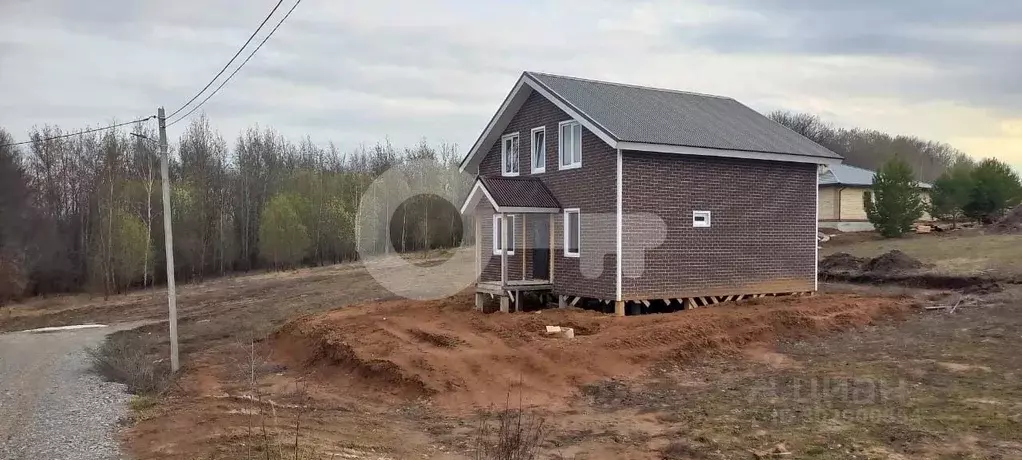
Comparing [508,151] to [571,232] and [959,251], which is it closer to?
[571,232]

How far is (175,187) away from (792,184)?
124ft

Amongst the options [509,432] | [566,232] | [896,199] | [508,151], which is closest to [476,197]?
[508,151]

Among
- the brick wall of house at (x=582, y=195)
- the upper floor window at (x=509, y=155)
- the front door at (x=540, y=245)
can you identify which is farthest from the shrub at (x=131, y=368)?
the upper floor window at (x=509, y=155)

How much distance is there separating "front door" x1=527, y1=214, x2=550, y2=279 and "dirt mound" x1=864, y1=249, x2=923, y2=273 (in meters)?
11.5

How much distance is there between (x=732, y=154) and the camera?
15875 millimetres

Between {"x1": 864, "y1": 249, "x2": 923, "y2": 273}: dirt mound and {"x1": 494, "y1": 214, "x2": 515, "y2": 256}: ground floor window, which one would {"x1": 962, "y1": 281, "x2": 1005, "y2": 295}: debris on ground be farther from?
{"x1": 494, "y1": 214, "x2": 515, "y2": 256}: ground floor window

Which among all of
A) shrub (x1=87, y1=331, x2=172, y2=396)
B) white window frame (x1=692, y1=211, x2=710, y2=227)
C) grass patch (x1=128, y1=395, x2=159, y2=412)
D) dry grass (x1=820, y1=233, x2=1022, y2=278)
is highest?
white window frame (x1=692, y1=211, x2=710, y2=227)

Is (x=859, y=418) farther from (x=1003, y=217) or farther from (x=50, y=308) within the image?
(x=50, y=308)

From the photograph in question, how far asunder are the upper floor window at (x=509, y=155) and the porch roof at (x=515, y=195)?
1.33m

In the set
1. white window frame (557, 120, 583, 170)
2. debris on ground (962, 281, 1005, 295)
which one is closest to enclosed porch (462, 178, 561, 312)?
white window frame (557, 120, 583, 170)

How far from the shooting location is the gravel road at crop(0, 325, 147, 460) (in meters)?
7.92

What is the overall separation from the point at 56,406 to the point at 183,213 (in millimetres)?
34825

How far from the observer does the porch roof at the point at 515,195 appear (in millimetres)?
16156

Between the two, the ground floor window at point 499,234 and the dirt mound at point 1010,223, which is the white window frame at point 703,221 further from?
the dirt mound at point 1010,223
